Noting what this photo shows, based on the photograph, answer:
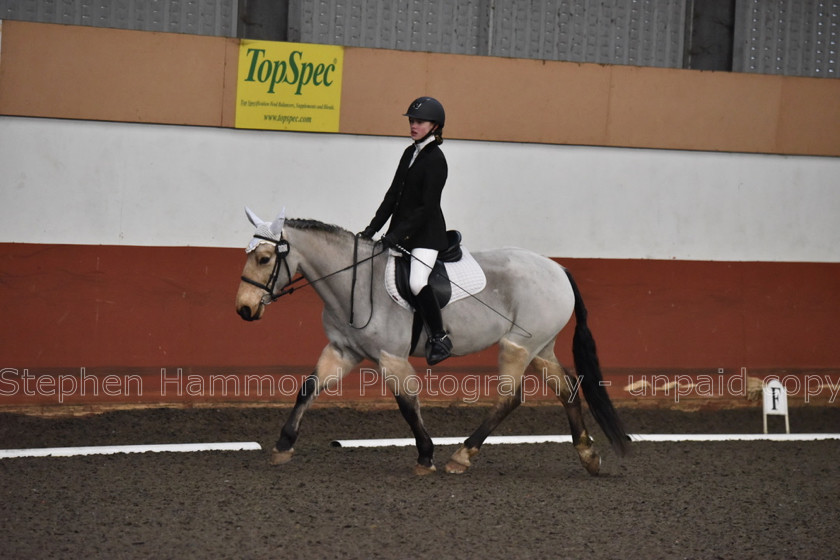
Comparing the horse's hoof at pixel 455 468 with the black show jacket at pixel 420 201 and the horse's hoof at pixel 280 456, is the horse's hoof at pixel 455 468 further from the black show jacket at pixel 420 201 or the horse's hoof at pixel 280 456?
the black show jacket at pixel 420 201

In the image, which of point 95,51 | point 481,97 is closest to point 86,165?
point 95,51

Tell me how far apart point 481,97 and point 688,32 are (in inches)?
91.7

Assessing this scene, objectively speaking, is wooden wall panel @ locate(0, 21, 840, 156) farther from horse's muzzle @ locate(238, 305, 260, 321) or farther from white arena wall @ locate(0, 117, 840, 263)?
horse's muzzle @ locate(238, 305, 260, 321)

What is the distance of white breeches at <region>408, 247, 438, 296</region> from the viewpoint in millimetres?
6054

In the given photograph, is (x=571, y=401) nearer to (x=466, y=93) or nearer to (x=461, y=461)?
(x=461, y=461)

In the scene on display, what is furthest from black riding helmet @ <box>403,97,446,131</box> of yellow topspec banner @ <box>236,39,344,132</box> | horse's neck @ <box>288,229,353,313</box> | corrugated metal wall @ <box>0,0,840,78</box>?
corrugated metal wall @ <box>0,0,840,78</box>

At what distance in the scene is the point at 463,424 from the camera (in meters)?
8.24

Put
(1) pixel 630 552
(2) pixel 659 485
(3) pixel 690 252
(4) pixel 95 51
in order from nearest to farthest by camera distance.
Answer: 1. (1) pixel 630 552
2. (2) pixel 659 485
3. (4) pixel 95 51
4. (3) pixel 690 252

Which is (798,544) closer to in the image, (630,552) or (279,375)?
(630,552)

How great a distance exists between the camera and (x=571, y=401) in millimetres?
6508

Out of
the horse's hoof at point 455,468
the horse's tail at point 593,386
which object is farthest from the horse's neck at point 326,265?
the horse's tail at point 593,386

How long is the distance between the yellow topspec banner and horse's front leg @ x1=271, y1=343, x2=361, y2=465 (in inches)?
113

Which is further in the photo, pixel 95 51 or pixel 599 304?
pixel 599 304

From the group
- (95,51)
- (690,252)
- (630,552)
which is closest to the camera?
(630,552)
